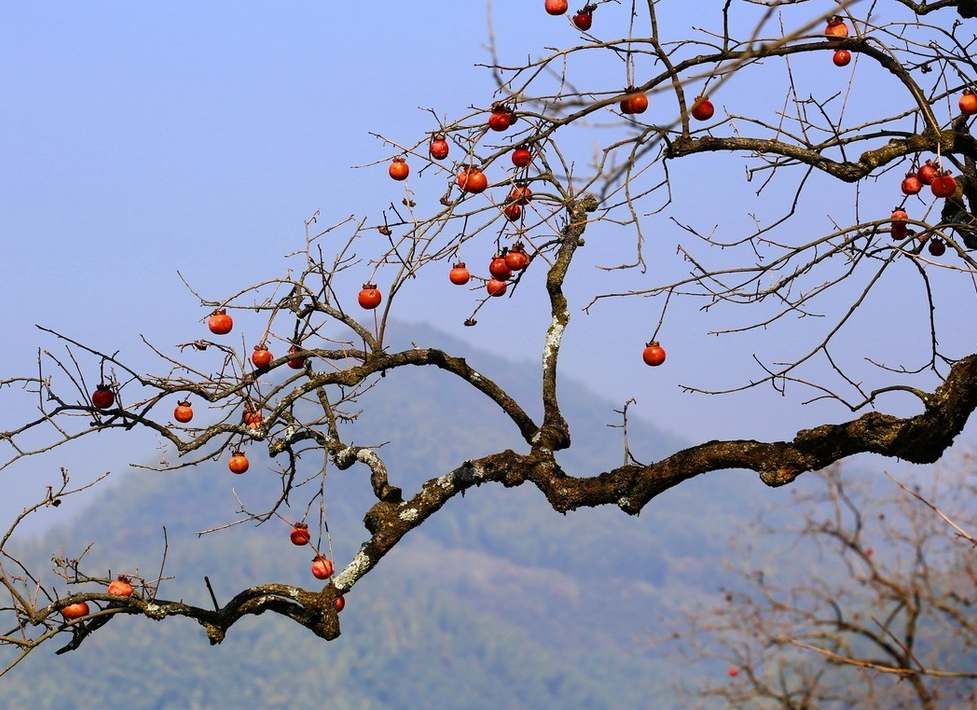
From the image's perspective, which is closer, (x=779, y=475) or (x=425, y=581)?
(x=779, y=475)

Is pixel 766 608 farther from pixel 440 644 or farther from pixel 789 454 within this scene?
pixel 440 644

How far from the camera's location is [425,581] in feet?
291

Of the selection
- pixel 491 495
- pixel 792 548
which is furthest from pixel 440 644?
pixel 792 548

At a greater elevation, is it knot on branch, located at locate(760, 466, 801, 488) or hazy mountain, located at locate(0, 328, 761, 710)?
hazy mountain, located at locate(0, 328, 761, 710)

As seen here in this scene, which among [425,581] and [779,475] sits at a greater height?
[425,581]

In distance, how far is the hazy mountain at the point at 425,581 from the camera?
56062 millimetres

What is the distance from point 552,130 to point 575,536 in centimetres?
9551

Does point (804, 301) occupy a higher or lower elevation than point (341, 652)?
lower

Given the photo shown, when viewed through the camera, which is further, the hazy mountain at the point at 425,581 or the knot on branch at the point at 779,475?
the hazy mountain at the point at 425,581

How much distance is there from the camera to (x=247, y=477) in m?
91.5

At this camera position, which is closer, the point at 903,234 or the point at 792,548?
the point at 903,234

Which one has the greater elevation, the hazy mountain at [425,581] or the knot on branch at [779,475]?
the hazy mountain at [425,581]

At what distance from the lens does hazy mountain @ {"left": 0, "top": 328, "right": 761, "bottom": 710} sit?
56.1 metres

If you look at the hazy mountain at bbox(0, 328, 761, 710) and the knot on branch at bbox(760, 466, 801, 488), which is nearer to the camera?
the knot on branch at bbox(760, 466, 801, 488)
